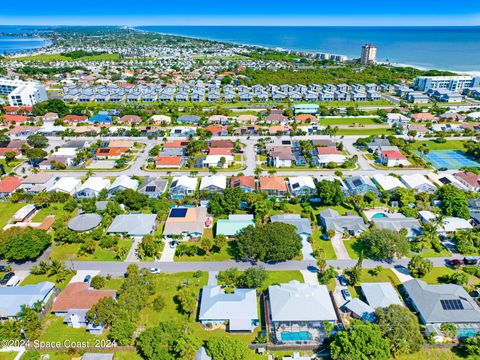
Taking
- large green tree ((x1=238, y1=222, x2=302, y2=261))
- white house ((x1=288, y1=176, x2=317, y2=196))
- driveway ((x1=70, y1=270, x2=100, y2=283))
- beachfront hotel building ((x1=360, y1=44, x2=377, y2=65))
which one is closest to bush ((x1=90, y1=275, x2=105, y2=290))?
driveway ((x1=70, y1=270, x2=100, y2=283))

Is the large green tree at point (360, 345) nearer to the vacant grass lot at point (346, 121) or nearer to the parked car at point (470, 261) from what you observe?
the parked car at point (470, 261)

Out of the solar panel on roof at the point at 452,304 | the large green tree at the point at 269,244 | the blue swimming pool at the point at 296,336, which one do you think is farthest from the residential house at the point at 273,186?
the solar panel on roof at the point at 452,304

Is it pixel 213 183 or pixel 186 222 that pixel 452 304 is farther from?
pixel 213 183

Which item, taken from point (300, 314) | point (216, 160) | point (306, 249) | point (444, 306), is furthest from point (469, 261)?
point (216, 160)

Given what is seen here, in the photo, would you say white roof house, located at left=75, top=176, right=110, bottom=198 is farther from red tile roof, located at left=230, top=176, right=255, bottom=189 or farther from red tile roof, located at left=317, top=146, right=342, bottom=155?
red tile roof, located at left=317, top=146, right=342, bottom=155

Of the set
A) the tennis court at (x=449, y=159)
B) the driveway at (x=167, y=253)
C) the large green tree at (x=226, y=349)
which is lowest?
the driveway at (x=167, y=253)
